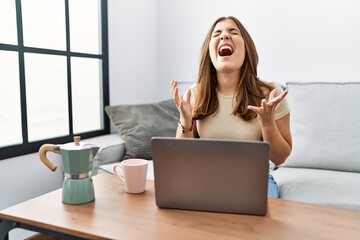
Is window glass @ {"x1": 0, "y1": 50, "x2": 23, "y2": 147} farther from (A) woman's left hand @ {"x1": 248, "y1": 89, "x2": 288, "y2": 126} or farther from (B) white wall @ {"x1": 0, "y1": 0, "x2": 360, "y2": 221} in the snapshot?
(A) woman's left hand @ {"x1": 248, "y1": 89, "x2": 288, "y2": 126}

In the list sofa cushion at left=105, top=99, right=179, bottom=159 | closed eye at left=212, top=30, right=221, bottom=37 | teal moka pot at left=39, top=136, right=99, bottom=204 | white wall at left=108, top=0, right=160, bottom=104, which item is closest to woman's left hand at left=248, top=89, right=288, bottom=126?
closed eye at left=212, top=30, right=221, bottom=37

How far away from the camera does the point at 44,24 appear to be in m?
1.86

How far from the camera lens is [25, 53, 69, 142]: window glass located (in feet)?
5.91

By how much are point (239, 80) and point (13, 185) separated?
1219mm

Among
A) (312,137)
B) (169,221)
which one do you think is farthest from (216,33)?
(312,137)

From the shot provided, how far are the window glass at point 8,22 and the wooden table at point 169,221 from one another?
106 cm

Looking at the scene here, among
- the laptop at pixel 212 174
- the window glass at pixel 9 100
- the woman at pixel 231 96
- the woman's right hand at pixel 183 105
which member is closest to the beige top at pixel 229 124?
the woman at pixel 231 96

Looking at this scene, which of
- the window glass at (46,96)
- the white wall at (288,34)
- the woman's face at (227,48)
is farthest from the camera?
the white wall at (288,34)

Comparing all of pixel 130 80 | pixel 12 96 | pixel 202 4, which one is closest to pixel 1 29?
pixel 12 96

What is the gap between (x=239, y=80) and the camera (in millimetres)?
1300

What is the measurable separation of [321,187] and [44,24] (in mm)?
1662

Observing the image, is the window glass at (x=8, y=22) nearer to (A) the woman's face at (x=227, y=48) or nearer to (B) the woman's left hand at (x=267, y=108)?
(A) the woman's face at (x=227, y=48)

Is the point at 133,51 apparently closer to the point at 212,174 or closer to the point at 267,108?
the point at 267,108

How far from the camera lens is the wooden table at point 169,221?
0.71m
